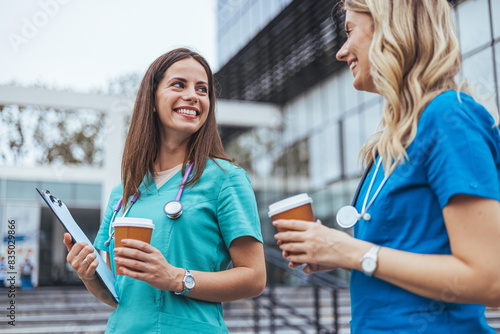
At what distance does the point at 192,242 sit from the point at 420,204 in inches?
34.1

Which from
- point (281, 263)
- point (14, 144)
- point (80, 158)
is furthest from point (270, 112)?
point (281, 263)

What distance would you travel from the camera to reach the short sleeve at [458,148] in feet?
3.68

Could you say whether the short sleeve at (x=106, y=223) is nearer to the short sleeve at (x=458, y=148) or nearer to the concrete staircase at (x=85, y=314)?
the short sleeve at (x=458, y=148)

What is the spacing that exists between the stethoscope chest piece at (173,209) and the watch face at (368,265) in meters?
0.79

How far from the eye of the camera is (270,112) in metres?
18.9

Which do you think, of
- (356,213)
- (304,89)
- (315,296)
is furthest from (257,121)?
(356,213)

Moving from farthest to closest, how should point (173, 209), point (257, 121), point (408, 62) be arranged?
point (257, 121)
point (173, 209)
point (408, 62)

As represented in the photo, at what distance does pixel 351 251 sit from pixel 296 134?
865 inches

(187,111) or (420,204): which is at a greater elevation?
(187,111)

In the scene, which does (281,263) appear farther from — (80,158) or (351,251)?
(80,158)

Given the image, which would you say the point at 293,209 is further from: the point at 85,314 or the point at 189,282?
the point at 85,314

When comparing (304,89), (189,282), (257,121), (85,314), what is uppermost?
(304,89)

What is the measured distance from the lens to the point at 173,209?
1.80 metres

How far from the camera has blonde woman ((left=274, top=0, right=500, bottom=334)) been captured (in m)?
1.12
